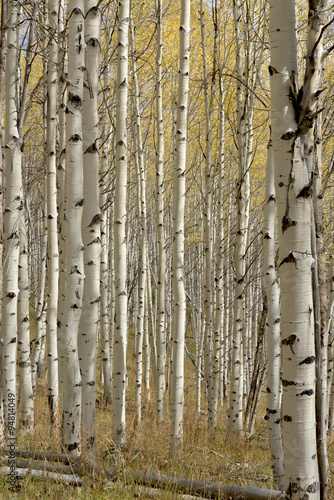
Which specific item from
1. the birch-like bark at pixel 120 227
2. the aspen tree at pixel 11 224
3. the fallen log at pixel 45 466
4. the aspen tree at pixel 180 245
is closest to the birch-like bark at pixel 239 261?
the aspen tree at pixel 180 245

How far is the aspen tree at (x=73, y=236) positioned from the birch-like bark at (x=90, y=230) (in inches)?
5.5

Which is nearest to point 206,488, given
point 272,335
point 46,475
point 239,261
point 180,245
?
point 46,475

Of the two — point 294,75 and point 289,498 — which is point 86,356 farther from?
point 294,75

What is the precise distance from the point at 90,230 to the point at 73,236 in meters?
0.26

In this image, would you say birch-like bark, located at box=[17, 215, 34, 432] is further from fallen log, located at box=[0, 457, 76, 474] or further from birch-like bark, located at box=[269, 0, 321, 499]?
birch-like bark, located at box=[269, 0, 321, 499]

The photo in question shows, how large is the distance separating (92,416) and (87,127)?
219cm

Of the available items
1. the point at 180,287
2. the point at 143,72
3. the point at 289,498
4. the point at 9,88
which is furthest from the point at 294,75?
A: the point at 143,72

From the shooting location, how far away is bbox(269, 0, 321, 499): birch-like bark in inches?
69.1

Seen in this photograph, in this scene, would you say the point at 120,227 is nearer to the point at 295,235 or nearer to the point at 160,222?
the point at 160,222

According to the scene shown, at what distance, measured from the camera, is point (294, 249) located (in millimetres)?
1791

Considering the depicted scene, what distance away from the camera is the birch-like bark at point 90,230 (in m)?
3.13

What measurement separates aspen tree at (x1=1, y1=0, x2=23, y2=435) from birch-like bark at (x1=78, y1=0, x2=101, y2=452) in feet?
3.14

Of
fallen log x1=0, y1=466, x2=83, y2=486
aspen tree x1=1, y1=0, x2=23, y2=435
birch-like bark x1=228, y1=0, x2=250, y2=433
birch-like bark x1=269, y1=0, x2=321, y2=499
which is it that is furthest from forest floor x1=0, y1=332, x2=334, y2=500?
birch-like bark x1=269, y1=0, x2=321, y2=499

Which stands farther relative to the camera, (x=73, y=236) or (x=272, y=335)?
(x=272, y=335)
